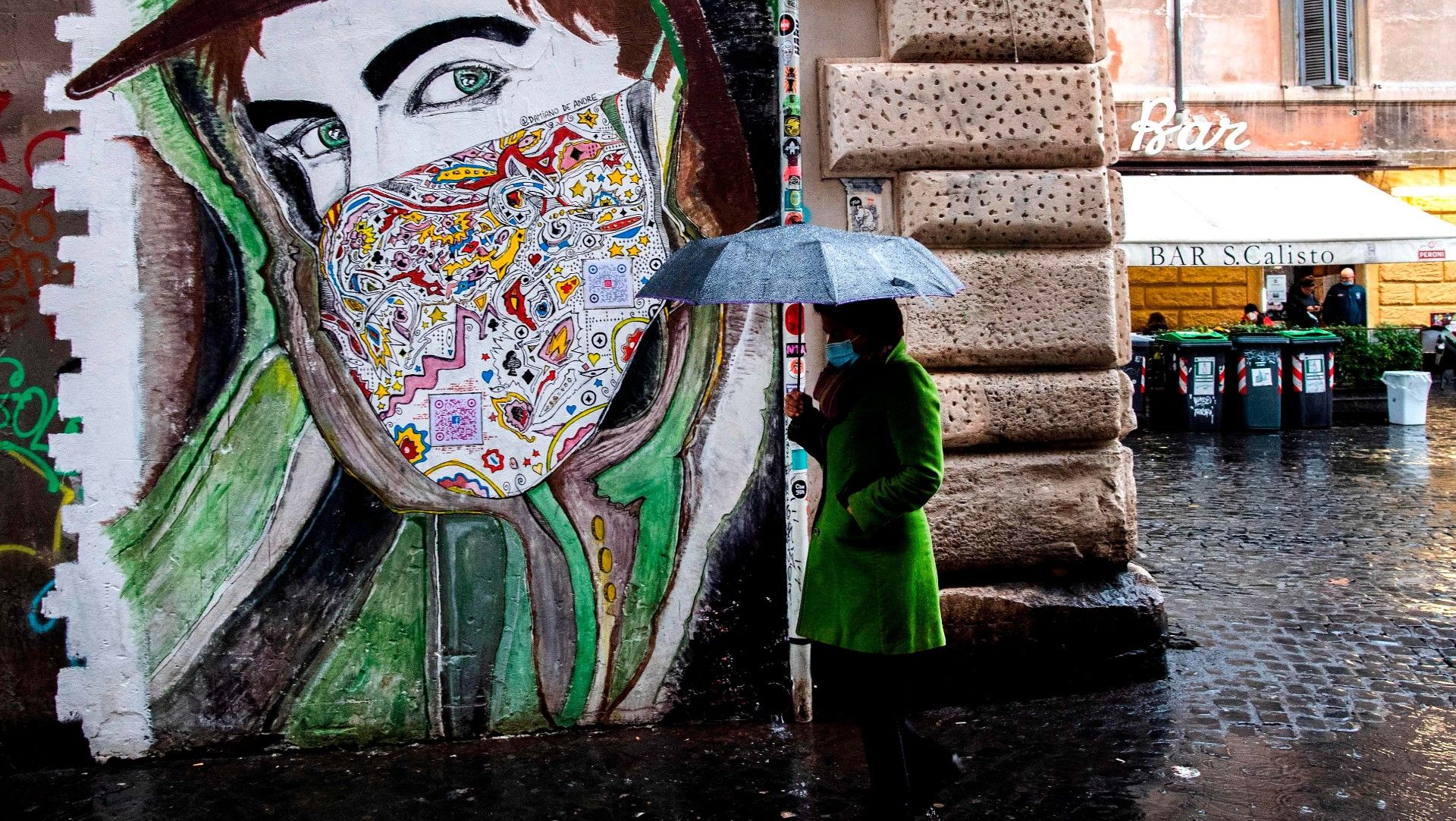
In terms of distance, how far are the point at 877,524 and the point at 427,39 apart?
7.84 feet

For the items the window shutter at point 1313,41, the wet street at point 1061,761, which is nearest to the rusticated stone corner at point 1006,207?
the wet street at point 1061,761

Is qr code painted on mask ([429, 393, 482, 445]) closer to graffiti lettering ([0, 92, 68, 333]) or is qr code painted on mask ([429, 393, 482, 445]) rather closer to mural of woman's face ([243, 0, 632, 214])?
mural of woman's face ([243, 0, 632, 214])

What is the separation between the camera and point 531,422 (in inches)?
174

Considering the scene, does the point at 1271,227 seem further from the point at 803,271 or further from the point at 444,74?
the point at 803,271

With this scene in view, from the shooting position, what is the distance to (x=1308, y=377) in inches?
527

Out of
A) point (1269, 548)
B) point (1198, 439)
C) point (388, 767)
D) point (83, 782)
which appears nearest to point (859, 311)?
point (388, 767)

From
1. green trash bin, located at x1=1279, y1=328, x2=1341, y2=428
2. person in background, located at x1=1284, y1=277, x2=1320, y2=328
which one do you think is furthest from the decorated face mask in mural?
person in background, located at x1=1284, y1=277, x2=1320, y2=328

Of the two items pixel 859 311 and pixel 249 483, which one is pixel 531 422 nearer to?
pixel 249 483

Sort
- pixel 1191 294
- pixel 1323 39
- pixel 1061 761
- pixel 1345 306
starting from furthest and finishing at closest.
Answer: pixel 1323 39, pixel 1191 294, pixel 1345 306, pixel 1061 761

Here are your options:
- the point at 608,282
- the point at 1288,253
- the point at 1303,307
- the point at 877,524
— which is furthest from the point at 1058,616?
the point at 1288,253

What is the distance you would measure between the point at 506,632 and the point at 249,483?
1.00 meters

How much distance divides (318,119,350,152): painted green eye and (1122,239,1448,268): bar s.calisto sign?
40.1 feet

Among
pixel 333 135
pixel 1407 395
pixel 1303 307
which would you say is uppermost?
pixel 333 135

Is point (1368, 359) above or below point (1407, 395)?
above
